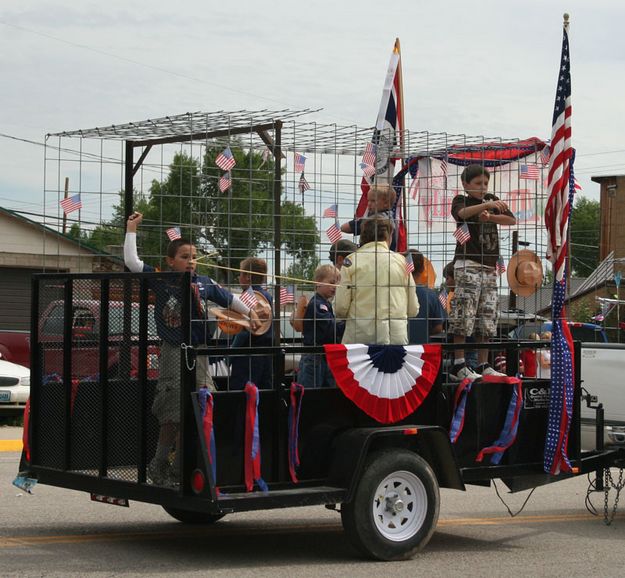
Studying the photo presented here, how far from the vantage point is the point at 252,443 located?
7328mm

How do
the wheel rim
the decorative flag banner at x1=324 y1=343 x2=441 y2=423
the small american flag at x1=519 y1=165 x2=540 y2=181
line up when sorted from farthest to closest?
the small american flag at x1=519 y1=165 x2=540 y2=181 < the decorative flag banner at x1=324 y1=343 x2=441 y2=423 < the wheel rim

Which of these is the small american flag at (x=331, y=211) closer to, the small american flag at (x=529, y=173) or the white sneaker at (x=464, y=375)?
the white sneaker at (x=464, y=375)

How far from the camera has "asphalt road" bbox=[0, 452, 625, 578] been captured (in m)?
7.45

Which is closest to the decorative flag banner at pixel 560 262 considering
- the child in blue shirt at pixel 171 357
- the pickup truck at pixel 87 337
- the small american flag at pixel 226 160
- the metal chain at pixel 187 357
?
the small american flag at pixel 226 160

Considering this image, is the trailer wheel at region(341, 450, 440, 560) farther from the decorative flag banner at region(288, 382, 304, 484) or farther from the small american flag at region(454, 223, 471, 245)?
the small american flag at region(454, 223, 471, 245)

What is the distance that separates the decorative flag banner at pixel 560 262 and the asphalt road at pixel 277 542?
771mm

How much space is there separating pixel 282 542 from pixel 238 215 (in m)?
2.42

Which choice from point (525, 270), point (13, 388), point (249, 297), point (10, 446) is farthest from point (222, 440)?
point (13, 388)

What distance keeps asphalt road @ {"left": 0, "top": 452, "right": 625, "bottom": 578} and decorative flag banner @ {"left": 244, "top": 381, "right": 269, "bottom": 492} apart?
56 cm

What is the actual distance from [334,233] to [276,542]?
2.28 meters

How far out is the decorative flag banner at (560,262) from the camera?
854cm

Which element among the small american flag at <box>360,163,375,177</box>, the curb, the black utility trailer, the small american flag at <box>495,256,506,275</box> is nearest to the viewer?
the black utility trailer

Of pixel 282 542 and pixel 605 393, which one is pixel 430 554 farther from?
pixel 605 393

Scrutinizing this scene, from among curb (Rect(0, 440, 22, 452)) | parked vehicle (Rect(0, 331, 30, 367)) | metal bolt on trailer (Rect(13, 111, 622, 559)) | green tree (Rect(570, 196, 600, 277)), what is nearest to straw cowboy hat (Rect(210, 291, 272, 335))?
metal bolt on trailer (Rect(13, 111, 622, 559))
